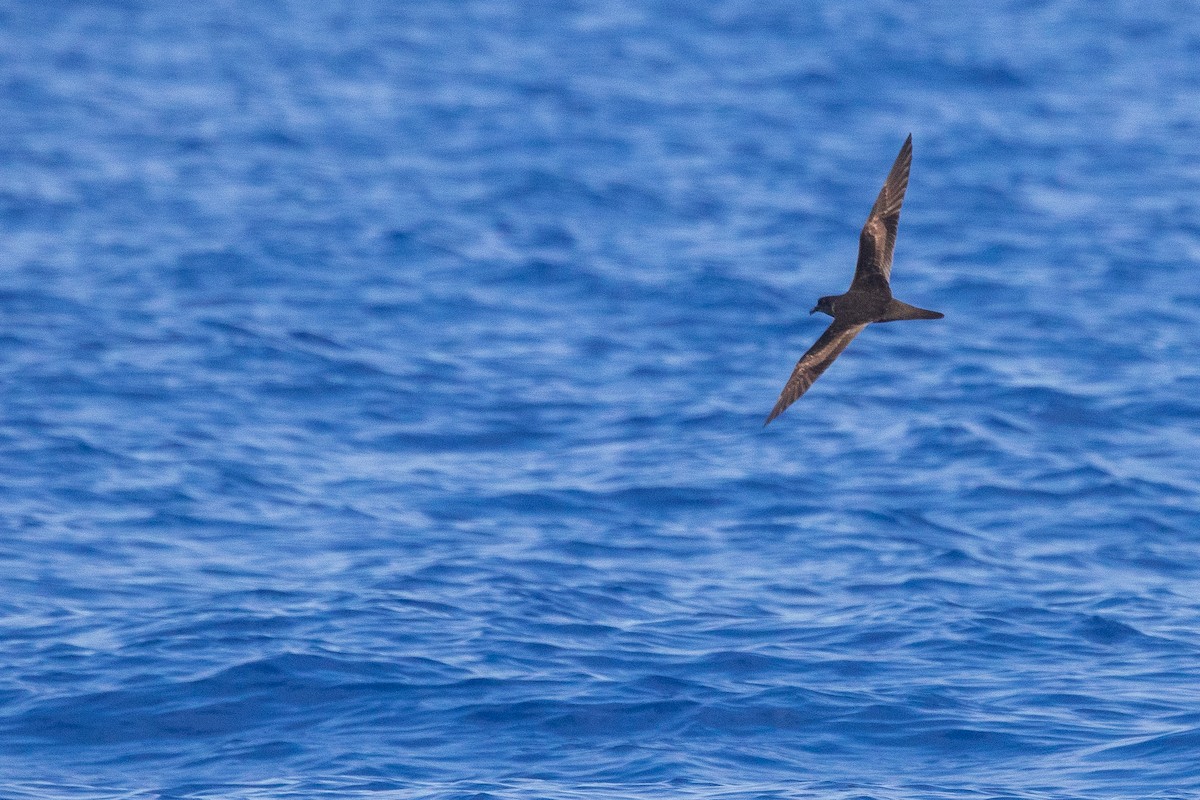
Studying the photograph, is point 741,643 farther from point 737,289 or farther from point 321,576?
point 737,289

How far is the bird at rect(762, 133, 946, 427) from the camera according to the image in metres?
10.1

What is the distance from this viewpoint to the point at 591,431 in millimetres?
15164

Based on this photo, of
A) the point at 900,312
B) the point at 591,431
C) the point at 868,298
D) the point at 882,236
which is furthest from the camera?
the point at 591,431

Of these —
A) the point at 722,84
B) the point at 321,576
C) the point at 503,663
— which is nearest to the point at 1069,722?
the point at 503,663

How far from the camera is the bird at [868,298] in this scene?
10.1 meters

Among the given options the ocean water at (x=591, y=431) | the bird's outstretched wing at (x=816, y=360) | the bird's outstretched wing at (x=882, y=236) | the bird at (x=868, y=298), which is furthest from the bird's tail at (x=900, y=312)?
the ocean water at (x=591, y=431)

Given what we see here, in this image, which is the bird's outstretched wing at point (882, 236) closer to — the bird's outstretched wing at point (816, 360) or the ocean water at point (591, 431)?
the bird's outstretched wing at point (816, 360)

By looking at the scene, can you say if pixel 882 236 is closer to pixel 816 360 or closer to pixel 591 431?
pixel 816 360

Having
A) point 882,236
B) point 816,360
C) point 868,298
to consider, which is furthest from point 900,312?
point 816,360

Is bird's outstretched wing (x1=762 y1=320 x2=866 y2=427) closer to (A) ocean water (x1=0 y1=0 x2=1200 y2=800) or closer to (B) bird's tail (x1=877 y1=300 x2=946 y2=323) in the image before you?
(B) bird's tail (x1=877 y1=300 x2=946 y2=323)

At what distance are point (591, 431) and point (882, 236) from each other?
5400mm

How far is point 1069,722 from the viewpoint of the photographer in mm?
10258

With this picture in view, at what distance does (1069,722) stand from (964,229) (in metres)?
11.6

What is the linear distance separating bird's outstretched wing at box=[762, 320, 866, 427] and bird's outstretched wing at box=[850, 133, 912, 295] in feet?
1.11
